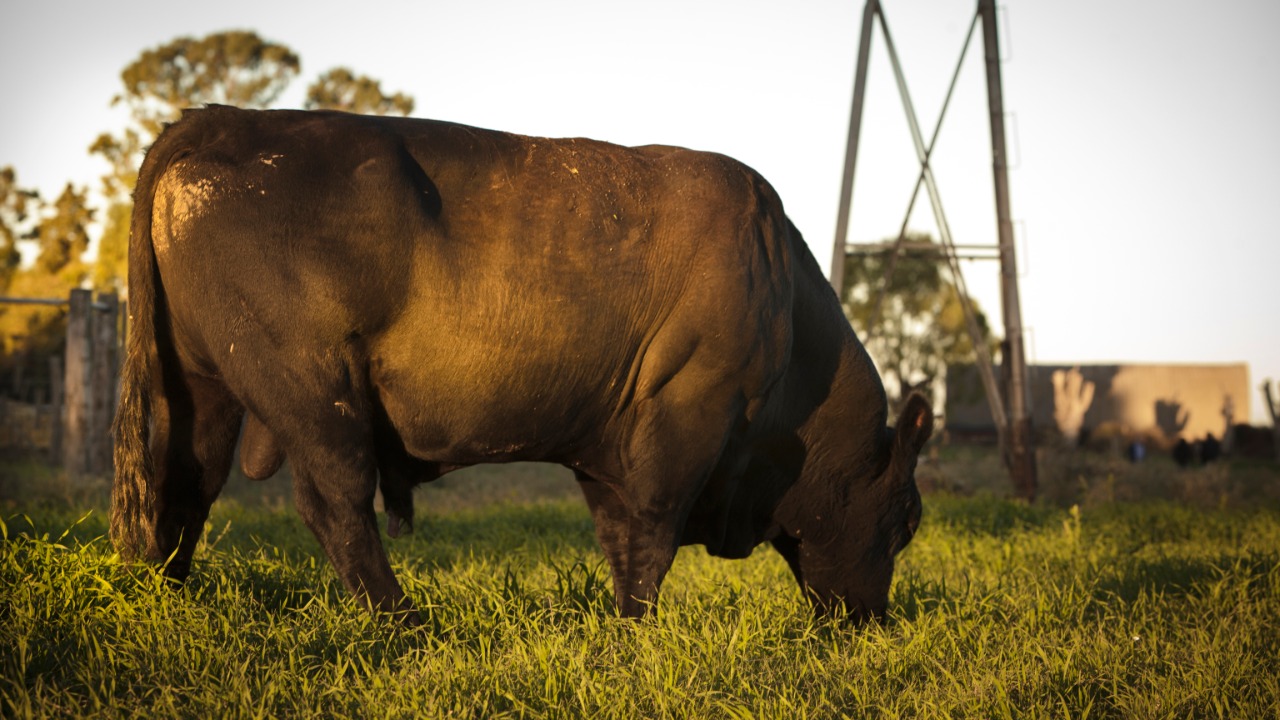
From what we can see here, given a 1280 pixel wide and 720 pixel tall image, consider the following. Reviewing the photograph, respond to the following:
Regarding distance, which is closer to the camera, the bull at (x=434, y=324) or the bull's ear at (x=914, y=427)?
the bull at (x=434, y=324)

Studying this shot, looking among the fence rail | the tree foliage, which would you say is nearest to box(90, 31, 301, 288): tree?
the tree foliage

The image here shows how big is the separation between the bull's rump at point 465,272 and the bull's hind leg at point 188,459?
11.0 inches

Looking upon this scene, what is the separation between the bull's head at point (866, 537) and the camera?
5.64 m

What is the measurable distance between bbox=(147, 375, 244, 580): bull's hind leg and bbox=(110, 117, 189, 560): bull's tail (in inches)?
8.4

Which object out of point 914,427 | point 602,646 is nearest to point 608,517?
point 602,646

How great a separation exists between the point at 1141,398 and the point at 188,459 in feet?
121

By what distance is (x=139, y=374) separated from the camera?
450 centimetres

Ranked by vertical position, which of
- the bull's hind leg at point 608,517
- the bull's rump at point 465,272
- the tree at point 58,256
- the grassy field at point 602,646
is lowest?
the grassy field at point 602,646

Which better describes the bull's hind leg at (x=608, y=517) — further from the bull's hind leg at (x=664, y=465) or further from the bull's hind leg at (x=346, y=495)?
the bull's hind leg at (x=346, y=495)

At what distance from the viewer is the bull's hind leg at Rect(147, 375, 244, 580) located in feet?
15.7

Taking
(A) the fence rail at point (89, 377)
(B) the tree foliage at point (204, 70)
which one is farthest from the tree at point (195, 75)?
(A) the fence rail at point (89, 377)

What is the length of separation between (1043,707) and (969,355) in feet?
124

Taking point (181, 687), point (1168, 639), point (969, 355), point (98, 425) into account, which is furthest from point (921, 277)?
point (181, 687)

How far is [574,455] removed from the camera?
203 inches
